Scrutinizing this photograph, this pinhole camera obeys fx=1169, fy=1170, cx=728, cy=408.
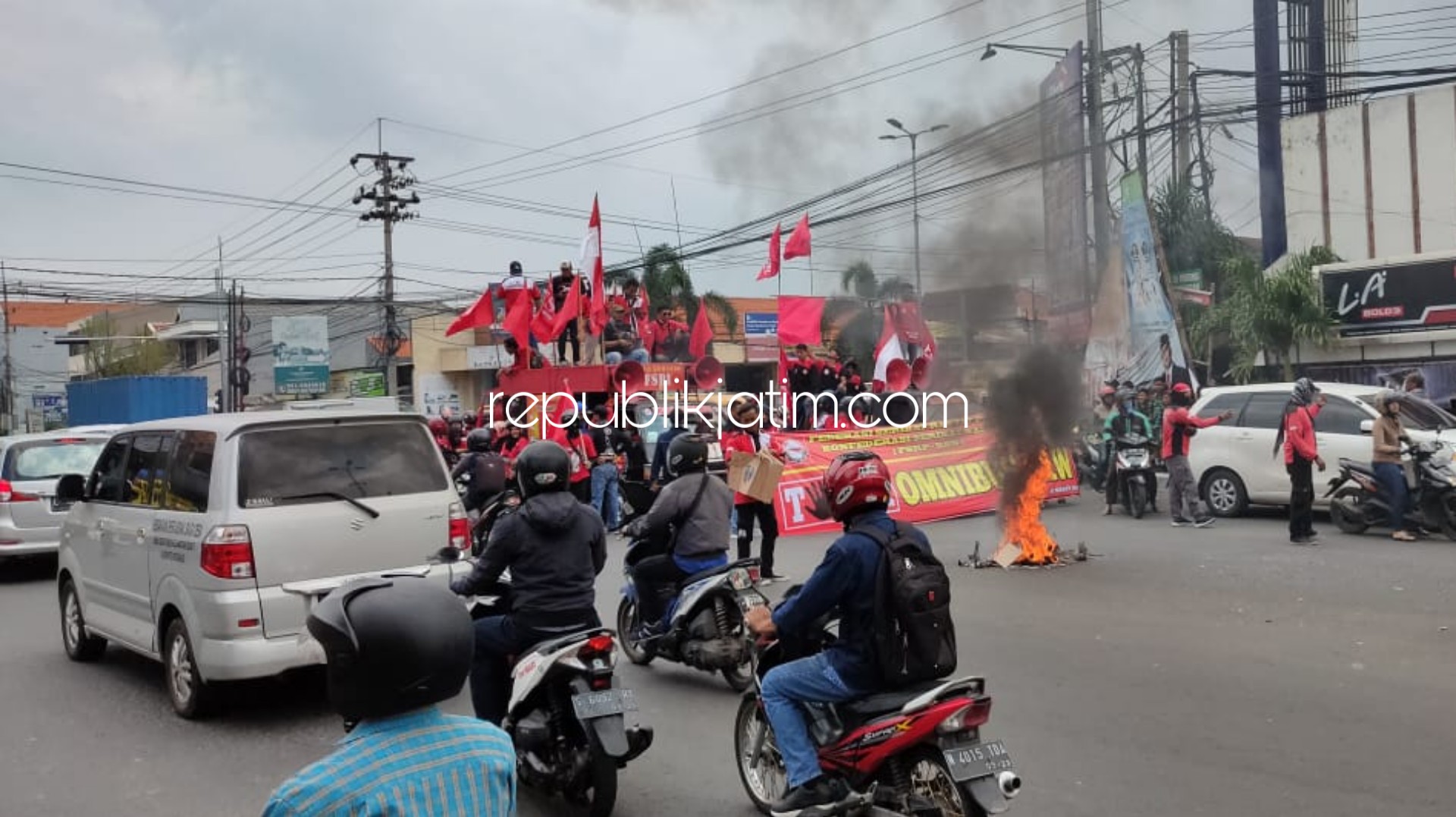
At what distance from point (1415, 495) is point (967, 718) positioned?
10984 millimetres

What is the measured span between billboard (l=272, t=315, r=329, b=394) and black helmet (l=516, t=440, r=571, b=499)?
146ft

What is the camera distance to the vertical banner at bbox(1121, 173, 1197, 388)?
21938 mm

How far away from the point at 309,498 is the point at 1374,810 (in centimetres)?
549

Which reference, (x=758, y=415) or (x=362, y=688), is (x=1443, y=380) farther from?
(x=362, y=688)

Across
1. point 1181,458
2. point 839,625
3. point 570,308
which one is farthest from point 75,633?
point 1181,458

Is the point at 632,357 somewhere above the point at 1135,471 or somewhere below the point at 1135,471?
above

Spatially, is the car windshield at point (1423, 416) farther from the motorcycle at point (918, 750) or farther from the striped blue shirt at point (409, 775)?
the striped blue shirt at point (409, 775)

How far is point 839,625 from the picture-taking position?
436 centimetres

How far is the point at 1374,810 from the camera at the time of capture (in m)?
4.82

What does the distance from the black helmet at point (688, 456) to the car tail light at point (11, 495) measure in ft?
29.1

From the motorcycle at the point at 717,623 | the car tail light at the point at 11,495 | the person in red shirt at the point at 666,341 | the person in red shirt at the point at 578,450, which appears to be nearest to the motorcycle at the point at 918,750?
the motorcycle at the point at 717,623

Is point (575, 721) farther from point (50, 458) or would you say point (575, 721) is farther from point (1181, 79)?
point (1181, 79)

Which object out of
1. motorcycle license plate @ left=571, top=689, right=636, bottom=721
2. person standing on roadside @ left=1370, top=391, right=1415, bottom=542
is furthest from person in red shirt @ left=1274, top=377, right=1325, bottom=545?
motorcycle license plate @ left=571, top=689, right=636, bottom=721
